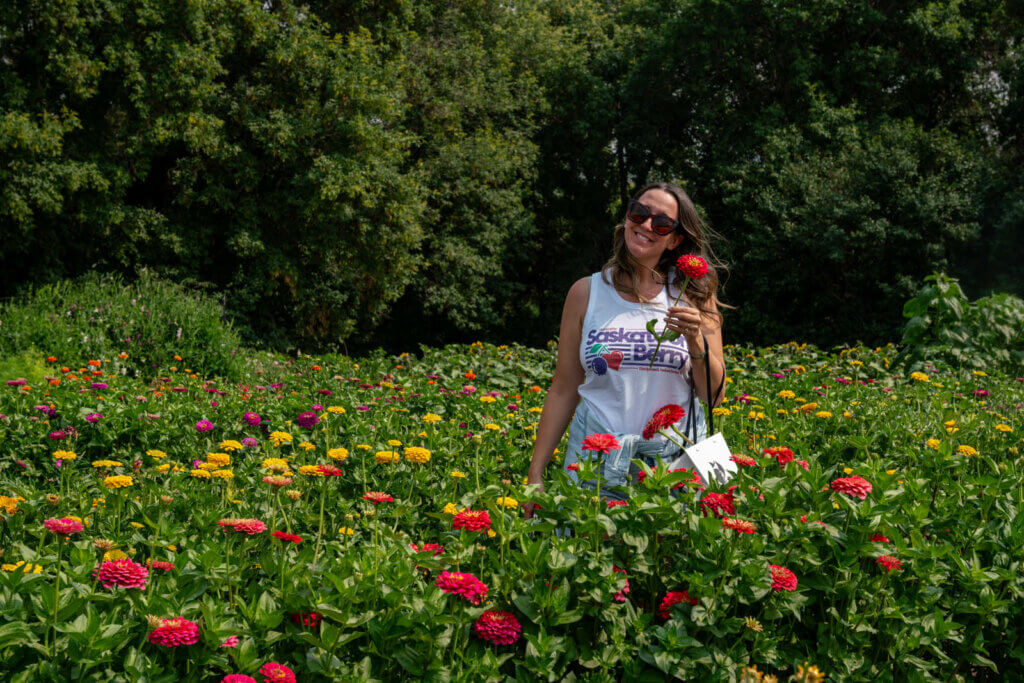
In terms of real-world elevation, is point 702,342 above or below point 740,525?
above

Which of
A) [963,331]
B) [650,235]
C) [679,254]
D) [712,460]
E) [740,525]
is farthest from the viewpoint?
[963,331]

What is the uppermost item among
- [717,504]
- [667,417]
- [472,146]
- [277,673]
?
[472,146]

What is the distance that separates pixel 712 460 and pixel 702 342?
13.7 inches

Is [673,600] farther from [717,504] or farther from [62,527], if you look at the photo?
[62,527]

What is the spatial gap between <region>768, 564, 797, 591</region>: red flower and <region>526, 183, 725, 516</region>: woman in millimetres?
729

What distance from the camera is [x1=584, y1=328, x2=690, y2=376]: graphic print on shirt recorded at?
244 centimetres

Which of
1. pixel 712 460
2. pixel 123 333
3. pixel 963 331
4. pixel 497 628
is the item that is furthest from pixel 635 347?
pixel 123 333

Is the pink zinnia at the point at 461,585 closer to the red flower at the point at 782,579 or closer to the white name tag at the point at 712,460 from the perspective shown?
the red flower at the point at 782,579

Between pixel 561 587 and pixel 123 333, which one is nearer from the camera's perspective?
pixel 561 587

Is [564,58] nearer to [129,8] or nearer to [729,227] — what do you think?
[729,227]

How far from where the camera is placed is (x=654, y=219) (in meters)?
2.55

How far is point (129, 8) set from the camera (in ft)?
46.9

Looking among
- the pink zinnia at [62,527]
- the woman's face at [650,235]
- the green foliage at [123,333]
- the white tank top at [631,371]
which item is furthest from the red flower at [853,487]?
the green foliage at [123,333]

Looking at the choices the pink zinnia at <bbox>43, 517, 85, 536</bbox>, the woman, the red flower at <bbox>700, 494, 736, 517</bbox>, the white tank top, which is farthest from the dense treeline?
the red flower at <bbox>700, 494, 736, 517</bbox>
